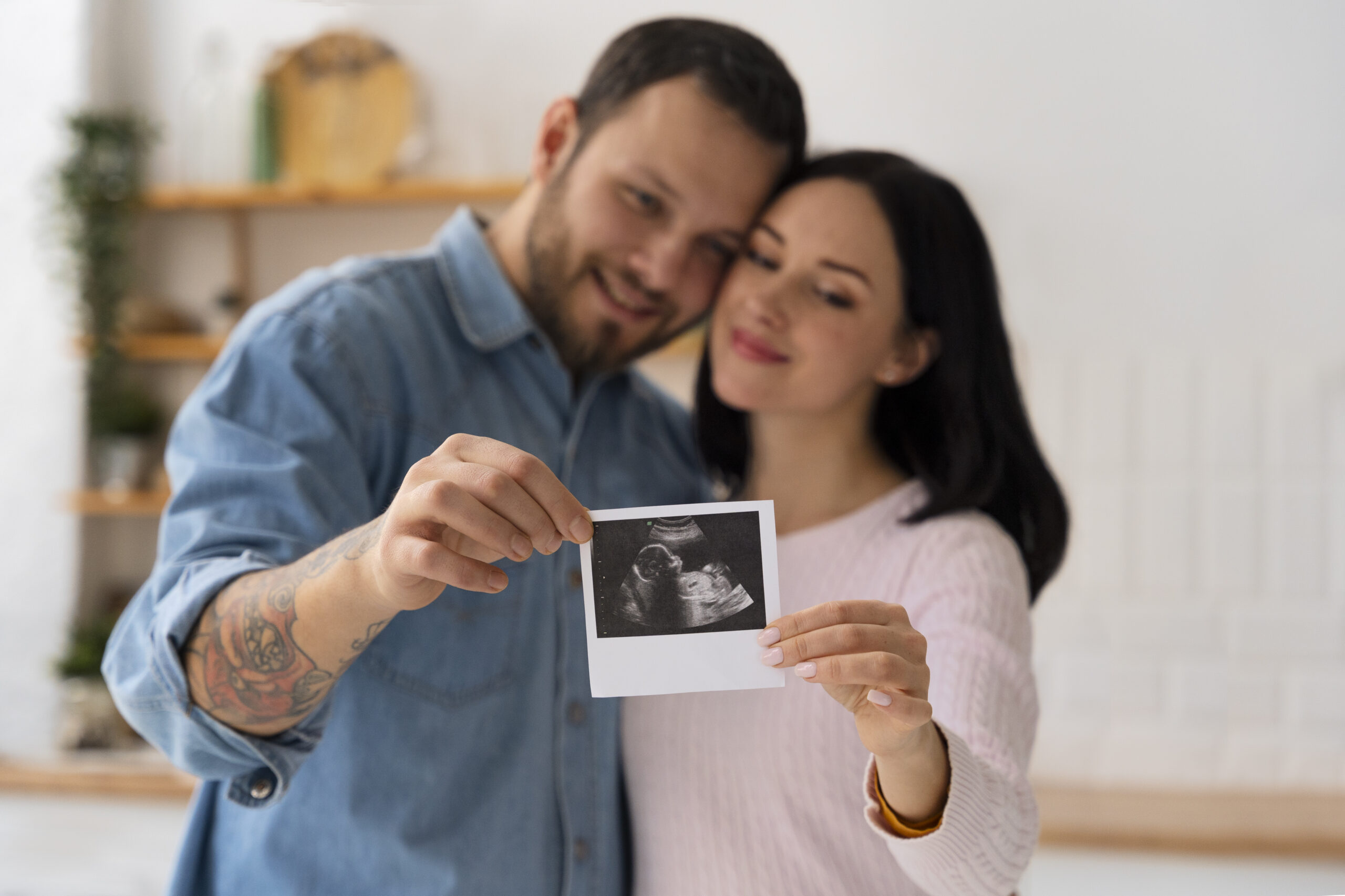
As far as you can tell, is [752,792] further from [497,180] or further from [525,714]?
[497,180]

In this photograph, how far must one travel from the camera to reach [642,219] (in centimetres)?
143

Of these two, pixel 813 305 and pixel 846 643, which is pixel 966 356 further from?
pixel 846 643

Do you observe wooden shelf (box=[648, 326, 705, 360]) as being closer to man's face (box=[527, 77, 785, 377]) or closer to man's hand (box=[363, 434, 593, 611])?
man's face (box=[527, 77, 785, 377])

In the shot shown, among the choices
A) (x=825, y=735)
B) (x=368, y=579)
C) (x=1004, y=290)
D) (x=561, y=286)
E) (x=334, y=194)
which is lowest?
(x=825, y=735)

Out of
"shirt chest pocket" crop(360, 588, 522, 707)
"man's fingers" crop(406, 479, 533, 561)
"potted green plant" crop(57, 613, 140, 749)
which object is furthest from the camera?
"potted green plant" crop(57, 613, 140, 749)

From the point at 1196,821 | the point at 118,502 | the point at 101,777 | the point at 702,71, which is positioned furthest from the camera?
the point at 118,502

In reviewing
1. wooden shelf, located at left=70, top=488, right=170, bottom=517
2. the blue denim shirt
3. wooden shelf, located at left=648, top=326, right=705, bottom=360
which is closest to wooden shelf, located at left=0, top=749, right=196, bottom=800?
wooden shelf, located at left=70, top=488, right=170, bottom=517

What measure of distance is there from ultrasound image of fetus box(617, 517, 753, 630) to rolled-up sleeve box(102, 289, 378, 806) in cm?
38

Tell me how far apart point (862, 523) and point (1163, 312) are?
187cm

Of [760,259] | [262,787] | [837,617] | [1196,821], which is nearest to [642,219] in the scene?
[760,259]

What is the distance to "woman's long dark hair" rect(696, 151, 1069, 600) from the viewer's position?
4.68ft

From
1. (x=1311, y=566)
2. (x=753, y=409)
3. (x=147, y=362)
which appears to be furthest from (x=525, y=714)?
(x=147, y=362)

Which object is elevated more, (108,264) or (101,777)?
(108,264)

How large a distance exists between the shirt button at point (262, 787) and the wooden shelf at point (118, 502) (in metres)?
2.27
